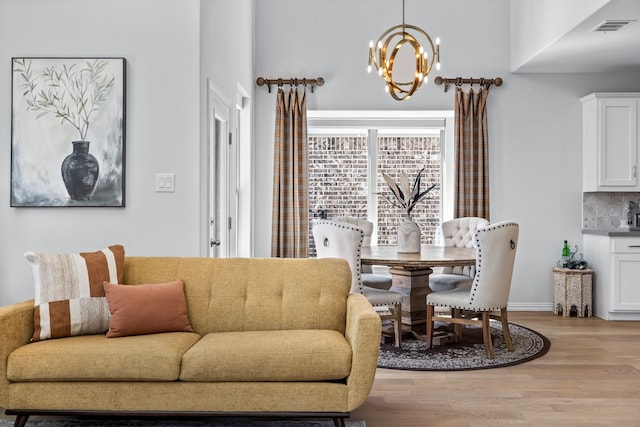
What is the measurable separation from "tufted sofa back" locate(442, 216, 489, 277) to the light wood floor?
1156 mm

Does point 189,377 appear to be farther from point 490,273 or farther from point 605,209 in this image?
point 605,209

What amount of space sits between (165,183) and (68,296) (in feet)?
4.00

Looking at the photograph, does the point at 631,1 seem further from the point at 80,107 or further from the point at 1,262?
the point at 1,262

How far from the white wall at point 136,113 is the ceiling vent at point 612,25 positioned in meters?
2.99

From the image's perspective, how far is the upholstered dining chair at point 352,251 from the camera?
4559mm

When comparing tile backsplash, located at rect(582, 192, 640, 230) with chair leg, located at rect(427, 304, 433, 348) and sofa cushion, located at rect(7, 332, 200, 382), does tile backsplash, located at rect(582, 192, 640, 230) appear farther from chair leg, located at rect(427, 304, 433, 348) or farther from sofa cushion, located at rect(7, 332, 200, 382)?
sofa cushion, located at rect(7, 332, 200, 382)

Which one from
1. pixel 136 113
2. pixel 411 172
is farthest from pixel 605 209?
pixel 136 113

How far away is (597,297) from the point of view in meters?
6.26

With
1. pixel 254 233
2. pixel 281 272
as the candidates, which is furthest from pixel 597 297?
pixel 281 272

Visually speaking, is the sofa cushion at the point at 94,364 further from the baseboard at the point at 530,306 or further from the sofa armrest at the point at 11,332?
the baseboard at the point at 530,306

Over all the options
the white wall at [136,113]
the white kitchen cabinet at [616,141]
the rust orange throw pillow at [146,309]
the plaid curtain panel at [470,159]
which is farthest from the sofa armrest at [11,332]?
the white kitchen cabinet at [616,141]

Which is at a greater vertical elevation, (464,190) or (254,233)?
(464,190)

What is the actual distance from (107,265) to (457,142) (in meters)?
4.25

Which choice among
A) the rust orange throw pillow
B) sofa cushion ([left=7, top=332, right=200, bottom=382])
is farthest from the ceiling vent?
sofa cushion ([left=7, top=332, right=200, bottom=382])
